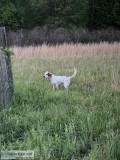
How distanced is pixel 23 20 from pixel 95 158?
23.1 meters

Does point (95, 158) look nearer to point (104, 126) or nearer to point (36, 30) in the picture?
point (104, 126)

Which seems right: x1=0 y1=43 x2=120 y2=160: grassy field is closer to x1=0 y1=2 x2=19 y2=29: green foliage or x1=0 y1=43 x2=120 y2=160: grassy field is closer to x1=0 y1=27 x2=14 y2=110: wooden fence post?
x1=0 y1=27 x2=14 y2=110: wooden fence post

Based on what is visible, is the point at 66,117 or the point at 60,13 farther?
the point at 60,13

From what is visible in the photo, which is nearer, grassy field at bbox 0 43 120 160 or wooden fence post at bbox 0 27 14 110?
grassy field at bbox 0 43 120 160

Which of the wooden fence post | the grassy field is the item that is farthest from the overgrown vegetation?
the wooden fence post

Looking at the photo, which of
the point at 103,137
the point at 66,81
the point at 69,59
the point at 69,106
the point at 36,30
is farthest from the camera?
the point at 36,30

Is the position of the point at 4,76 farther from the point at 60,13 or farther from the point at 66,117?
the point at 60,13

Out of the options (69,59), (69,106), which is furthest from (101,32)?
(69,106)

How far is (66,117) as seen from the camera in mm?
5555

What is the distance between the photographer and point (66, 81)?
7.82 meters

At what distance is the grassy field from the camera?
4504 millimetres

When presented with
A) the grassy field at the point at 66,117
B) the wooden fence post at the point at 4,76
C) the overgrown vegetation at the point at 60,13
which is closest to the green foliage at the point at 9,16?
the overgrown vegetation at the point at 60,13

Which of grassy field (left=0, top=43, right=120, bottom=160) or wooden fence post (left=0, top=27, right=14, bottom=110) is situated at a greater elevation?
wooden fence post (left=0, top=27, right=14, bottom=110)

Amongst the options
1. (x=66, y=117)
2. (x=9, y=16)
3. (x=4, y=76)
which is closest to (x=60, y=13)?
(x=9, y=16)
